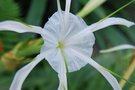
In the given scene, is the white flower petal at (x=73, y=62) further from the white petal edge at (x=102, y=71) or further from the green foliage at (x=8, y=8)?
the green foliage at (x=8, y=8)

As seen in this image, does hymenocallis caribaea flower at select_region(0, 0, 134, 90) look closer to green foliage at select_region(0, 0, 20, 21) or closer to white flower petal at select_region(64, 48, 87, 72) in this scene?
white flower petal at select_region(64, 48, 87, 72)

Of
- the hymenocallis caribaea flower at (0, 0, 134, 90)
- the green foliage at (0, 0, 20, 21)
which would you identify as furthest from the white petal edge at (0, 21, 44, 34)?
the green foliage at (0, 0, 20, 21)

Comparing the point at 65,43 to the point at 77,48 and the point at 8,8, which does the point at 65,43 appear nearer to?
the point at 77,48

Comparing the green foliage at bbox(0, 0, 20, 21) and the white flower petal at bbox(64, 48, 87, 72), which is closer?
the white flower petal at bbox(64, 48, 87, 72)

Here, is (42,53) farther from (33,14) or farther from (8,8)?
(33,14)

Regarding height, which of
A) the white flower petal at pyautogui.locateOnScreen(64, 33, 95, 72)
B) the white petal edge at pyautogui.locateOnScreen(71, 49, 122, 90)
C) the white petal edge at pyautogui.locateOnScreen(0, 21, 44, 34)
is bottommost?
the white petal edge at pyautogui.locateOnScreen(71, 49, 122, 90)

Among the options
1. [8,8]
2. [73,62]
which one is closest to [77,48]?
[73,62]

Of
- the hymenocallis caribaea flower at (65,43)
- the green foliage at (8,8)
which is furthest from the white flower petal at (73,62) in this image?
the green foliage at (8,8)

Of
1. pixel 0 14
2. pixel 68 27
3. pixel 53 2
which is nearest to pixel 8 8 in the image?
pixel 0 14
